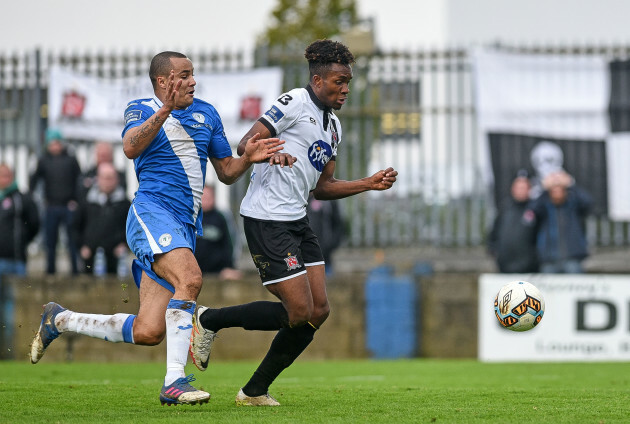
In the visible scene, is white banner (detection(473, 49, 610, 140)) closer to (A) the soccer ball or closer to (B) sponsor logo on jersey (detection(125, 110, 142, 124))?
(A) the soccer ball

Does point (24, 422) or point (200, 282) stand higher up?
point (200, 282)

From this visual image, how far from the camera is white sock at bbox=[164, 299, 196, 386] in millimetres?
7316

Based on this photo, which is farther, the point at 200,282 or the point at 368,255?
the point at 368,255

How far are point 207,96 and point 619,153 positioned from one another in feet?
21.3

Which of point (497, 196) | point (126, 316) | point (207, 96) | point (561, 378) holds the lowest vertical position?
point (561, 378)

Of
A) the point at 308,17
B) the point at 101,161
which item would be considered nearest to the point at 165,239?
the point at 101,161

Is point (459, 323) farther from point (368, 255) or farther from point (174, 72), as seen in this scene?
point (174, 72)

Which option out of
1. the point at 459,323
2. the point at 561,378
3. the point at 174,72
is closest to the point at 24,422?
the point at 174,72

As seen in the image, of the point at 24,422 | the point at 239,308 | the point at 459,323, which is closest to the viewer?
the point at 24,422

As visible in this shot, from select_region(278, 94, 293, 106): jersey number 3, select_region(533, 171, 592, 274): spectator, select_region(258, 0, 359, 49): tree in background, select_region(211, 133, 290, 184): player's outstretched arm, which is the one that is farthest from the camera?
select_region(258, 0, 359, 49): tree in background

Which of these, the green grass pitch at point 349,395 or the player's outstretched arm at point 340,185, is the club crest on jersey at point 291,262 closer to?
the player's outstretched arm at point 340,185

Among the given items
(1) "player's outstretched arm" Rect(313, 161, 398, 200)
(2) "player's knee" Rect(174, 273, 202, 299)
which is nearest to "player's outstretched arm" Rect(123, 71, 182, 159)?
(2) "player's knee" Rect(174, 273, 202, 299)

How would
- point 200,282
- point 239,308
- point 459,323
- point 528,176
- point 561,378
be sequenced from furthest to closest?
point 528,176
point 459,323
point 561,378
point 239,308
point 200,282

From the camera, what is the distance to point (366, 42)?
17.2 metres
